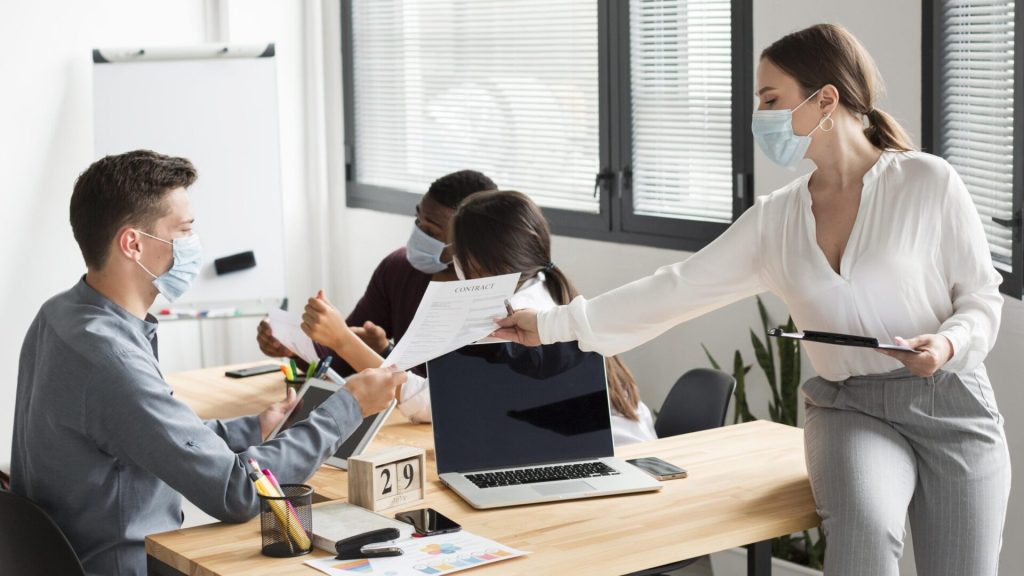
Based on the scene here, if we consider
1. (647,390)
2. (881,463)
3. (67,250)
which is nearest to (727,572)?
(647,390)

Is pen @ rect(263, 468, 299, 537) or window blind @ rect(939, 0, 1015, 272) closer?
pen @ rect(263, 468, 299, 537)

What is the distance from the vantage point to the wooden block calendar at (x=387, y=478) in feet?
7.08

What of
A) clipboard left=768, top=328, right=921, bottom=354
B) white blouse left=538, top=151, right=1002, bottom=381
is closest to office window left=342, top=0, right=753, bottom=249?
white blouse left=538, top=151, right=1002, bottom=381

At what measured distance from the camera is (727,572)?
4.06 m

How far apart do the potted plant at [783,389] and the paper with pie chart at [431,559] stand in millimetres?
2003

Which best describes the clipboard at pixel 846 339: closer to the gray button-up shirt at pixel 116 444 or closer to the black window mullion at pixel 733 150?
the gray button-up shirt at pixel 116 444

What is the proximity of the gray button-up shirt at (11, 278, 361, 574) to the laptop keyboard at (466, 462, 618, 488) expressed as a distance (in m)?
0.30

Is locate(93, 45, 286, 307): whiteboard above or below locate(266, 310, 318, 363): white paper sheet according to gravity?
above

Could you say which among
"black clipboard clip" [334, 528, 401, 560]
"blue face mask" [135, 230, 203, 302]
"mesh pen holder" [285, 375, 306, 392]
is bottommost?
"mesh pen holder" [285, 375, 306, 392]

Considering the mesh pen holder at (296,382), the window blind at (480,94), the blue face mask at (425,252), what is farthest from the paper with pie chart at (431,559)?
the window blind at (480,94)

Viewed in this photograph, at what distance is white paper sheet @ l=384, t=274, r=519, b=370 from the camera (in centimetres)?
223

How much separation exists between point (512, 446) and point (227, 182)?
9.81 feet

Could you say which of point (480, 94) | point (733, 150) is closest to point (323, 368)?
point (733, 150)

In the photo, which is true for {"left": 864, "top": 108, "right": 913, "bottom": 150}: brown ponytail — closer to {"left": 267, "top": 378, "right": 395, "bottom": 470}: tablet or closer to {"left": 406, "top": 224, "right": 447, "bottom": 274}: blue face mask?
{"left": 267, "top": 378, "right": 395, "bottom": 470}: tablet
